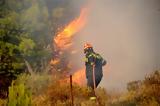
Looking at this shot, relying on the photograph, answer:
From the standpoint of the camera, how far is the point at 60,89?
328 inches

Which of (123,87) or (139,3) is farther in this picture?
(139,3)

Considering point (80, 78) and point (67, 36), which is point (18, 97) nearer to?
point (80, 78)

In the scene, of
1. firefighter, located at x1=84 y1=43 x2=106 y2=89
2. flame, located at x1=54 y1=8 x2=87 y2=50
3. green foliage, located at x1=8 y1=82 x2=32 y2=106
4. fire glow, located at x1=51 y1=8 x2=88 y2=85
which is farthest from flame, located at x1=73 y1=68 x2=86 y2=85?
green foliage, located at x1=8 y1=82 x2=32 y2=106

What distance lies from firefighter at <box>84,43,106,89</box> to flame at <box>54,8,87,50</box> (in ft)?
1.75

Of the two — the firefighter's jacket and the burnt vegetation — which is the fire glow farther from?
the firefighter's jacket

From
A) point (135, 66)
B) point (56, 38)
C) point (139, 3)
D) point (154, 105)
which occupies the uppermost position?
point (139, 3)

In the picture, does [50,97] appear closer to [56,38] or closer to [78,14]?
[56,38]

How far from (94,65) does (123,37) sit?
0.91m

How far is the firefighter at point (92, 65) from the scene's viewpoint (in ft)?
27.5

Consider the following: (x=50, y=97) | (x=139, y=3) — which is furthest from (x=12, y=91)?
(x=139, y=3)

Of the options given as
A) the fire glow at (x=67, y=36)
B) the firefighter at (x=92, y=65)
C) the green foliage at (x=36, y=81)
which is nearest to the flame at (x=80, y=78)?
the firefighter at (x=92, y=65)

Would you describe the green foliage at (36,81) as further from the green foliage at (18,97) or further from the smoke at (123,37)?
the smoke at (123,37)

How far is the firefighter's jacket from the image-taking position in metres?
8.40

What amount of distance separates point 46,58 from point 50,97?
1.05 m
